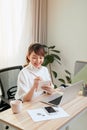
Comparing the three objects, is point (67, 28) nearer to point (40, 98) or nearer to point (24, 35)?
point (24, 35)

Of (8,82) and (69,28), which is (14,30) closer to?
(69,28)

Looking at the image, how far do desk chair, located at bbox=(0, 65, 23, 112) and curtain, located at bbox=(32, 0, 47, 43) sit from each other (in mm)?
1250

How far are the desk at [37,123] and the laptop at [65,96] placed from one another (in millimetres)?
51

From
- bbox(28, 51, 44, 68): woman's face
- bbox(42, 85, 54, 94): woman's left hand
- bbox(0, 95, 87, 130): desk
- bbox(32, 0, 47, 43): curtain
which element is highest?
bbox(32, 0, 47, 43): curtain

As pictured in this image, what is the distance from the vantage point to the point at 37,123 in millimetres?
1399

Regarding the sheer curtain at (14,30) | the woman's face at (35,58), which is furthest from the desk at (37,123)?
the sheer curtain at (14,30)

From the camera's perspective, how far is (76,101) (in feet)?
6.04

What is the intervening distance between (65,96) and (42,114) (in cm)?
28

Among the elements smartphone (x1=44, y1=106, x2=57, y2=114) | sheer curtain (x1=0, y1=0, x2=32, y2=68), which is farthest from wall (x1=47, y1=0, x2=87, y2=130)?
smartphone (x1=44, y1=106, x2=57, y2=114)

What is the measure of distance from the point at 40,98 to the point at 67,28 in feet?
5.93

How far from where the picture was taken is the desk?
1.36m

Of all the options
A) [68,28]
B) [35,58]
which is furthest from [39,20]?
[35,58]

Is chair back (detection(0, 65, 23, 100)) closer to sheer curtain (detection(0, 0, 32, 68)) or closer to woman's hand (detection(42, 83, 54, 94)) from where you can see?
woman's hand (detection(42, 83, 54, 94))

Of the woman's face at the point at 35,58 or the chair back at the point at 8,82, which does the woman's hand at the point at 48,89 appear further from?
the chair back at the point at 8,82
